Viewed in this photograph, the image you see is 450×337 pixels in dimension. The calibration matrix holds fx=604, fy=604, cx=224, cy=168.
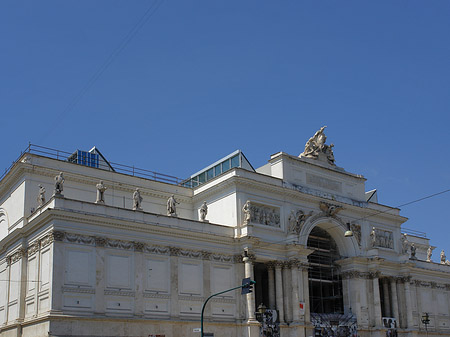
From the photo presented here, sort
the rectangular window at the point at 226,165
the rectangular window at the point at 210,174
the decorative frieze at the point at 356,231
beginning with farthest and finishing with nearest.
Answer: the rectangular window at the point at 210,174 → the decorative frieze at the point at 356,231 → the rectangular window at the point at 226,165

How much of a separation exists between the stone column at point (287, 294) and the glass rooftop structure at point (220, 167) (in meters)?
8.97

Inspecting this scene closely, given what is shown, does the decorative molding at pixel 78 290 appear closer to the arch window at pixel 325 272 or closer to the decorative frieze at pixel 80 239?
the decorative frieze at pixel 80 239

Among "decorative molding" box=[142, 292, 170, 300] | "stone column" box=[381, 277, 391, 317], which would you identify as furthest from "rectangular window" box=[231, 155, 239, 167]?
"stone column" box=[381, 277, 391, 317]

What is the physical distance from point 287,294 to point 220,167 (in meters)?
12.4

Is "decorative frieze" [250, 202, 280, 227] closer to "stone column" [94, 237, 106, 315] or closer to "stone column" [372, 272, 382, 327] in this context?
"stone column" [372, 272, 382, 327]

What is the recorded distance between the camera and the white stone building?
36.4 m

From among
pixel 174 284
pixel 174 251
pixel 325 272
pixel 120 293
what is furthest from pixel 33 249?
pixel 325 272

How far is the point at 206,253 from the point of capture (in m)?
42.1

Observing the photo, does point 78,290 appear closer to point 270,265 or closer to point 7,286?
point 7,286

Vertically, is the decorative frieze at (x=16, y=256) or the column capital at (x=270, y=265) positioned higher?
the decorative frieze at (x=16, y=256)

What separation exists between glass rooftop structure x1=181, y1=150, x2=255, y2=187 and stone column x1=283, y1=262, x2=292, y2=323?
8.97m

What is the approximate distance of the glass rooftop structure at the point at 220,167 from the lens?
162ft

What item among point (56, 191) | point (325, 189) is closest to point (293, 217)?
point (325, 189)

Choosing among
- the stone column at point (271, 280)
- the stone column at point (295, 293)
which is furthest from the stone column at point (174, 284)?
the stone column at point (295, 293)
